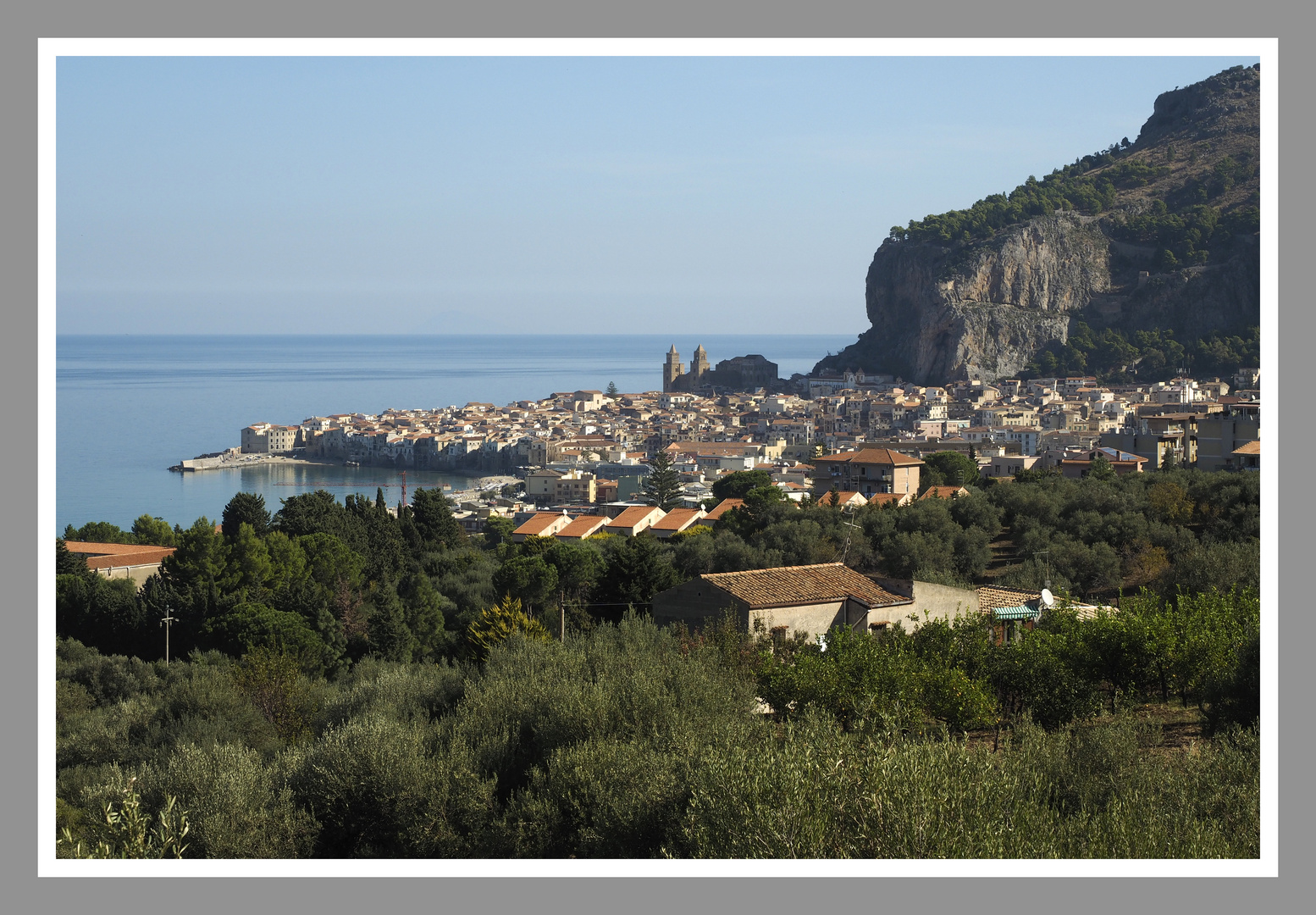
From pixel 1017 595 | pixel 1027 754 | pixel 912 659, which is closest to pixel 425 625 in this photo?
pixel 1017 595

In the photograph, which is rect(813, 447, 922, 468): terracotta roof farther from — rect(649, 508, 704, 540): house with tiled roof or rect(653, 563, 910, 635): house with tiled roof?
rect(653, 563, 910, 635): house with tiled roof

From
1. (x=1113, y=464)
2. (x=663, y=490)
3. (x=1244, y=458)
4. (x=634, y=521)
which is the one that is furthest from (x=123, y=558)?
(x=663, y=490)

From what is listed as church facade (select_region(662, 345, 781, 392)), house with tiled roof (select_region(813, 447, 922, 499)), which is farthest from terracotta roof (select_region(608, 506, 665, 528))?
church facade (select_region(662, 345, 781, 392))

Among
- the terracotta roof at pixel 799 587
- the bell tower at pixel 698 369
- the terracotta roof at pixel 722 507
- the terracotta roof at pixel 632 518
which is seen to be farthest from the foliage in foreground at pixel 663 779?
the bell tower at pixel 698 369

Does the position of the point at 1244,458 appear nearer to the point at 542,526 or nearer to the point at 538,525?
the point at 542,526
